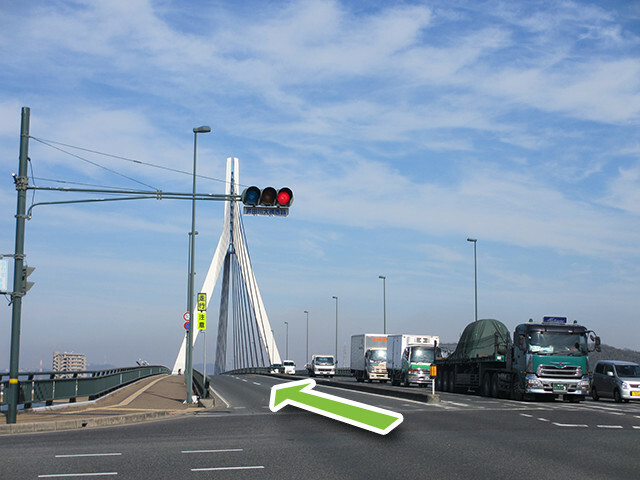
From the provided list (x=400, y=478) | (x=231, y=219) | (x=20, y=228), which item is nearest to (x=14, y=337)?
(x=20, y=228)

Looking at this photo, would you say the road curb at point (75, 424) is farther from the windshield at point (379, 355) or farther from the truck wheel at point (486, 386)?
the windshield at point (379, 355)

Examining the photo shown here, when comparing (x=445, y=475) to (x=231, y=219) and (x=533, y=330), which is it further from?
(x=231, y=219)

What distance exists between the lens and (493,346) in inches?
1280

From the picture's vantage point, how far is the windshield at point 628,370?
1187 inches

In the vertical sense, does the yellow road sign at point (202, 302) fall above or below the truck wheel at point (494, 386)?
above

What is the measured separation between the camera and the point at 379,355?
53.2 m

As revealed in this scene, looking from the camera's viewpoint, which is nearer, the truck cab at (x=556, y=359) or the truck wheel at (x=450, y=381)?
the truck cab at (x=556, y=359)

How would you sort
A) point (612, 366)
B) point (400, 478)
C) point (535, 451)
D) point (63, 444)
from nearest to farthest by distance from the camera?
point (400, 478) → point (535, 451) → point (63, 444) → point (612, 366)

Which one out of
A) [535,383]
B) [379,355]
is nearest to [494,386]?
[535,383]

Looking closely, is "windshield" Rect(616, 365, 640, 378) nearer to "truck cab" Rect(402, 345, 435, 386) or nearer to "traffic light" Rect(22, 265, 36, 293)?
"truck cab" Rect(402, 345, 435, 386)

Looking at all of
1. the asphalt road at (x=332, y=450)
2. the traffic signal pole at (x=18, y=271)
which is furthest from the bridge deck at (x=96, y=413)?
the asphalt road at (x=332, y=450)

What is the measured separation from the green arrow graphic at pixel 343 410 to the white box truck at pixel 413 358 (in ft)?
67.6

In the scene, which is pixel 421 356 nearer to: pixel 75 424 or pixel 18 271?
pixel 75 424

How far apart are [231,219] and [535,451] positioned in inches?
2389
